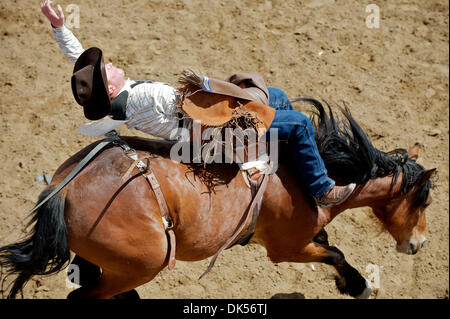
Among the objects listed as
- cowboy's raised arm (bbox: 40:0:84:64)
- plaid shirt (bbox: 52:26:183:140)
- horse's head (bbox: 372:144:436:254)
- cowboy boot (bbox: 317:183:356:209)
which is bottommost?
horse's head (bbox: 372:144:436:254)

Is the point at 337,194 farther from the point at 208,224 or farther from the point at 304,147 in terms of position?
the point at 208,224

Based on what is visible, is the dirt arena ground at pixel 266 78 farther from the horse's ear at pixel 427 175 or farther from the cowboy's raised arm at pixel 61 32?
the cowboy's raised arm at pixel 61 32

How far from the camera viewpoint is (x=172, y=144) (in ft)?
9.91

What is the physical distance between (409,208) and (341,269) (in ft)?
2.40

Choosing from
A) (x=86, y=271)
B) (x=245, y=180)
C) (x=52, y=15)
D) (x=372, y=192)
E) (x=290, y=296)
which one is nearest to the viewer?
(x=52, y=15)

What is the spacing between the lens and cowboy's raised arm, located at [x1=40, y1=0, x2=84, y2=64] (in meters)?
2.71

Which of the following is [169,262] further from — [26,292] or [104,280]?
[26,292]

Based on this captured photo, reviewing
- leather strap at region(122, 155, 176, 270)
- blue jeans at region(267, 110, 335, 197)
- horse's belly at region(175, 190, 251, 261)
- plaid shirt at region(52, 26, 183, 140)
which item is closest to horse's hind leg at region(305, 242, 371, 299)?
blue jeans at region(267, 110, 335, 197)

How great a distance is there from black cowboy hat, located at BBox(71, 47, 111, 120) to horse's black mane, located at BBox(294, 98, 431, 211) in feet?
5.15

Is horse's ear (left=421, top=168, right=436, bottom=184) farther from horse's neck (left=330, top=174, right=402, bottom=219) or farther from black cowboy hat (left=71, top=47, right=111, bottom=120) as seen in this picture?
black cowboy hat (left=71, top=47, right=111, bottom=120)

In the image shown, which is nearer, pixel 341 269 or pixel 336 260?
pixel 336 260

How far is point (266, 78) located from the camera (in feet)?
17.6

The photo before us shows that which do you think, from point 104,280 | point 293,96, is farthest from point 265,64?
point 104,280

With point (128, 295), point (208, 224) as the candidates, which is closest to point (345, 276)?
point (208, 224)
